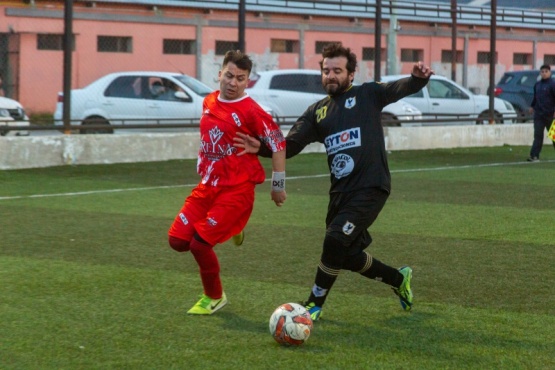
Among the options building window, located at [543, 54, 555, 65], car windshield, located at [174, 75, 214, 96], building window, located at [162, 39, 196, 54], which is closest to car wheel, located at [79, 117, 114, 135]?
car windshield, located at [174, 75, 214, 96]

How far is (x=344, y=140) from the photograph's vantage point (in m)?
6.50

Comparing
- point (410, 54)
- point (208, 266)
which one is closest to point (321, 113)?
point (208, 266)

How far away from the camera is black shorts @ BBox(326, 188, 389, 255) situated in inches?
250

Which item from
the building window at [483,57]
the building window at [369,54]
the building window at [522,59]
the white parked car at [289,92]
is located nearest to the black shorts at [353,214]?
the white parked car at [289,92]

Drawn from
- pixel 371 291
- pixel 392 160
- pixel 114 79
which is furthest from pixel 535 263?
pixel 114 79

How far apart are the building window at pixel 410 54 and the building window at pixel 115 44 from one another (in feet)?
38.4

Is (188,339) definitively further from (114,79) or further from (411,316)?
(114,79)

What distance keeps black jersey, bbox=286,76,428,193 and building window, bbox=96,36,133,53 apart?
1341cm

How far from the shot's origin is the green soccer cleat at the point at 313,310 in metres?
6.37

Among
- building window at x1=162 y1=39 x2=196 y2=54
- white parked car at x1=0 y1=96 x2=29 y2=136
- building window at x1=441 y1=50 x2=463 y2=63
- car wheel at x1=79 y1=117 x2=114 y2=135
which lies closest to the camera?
white parked car at x1=0 y1=96 x2=29 y2=136

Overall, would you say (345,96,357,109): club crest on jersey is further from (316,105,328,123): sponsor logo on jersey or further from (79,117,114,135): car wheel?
(79,117,114,135): car wheel

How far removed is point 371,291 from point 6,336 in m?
2.59

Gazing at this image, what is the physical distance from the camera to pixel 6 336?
5.93 meters

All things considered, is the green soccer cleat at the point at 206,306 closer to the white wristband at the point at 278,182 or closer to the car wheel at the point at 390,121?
the white wristband at the point at 278,182
